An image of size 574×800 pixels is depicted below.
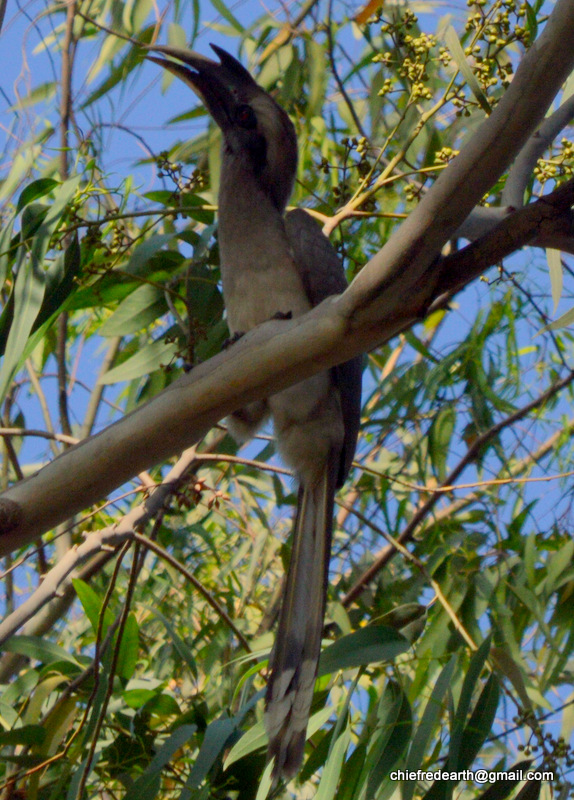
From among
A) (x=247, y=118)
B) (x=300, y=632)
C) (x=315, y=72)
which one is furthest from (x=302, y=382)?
(x=315, y=72)

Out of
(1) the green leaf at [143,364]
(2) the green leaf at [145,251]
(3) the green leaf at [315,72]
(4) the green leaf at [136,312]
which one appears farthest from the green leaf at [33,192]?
(3) the green leaf at [315,72]

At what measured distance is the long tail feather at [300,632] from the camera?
176cm

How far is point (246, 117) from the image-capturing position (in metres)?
2.67

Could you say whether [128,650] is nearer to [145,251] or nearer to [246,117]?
[145,251]

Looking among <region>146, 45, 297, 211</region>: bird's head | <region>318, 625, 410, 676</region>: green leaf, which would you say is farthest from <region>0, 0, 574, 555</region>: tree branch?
<region>146, 45, 297, 211</region>: bird's head

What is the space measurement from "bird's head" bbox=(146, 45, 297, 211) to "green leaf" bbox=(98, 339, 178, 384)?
21.8 inches

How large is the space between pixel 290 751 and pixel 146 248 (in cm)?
125

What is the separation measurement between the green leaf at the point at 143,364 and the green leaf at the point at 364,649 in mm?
989

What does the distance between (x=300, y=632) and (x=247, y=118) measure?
1.55 meters

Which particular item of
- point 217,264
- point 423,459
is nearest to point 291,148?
point 217,264

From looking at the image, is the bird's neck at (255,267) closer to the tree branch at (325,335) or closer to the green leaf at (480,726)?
the tree branch at (325,335)

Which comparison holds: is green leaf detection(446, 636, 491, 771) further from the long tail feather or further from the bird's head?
the bird's head

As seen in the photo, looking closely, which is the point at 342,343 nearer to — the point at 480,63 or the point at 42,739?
the point at 480,63

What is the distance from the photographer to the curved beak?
2.70 metres
